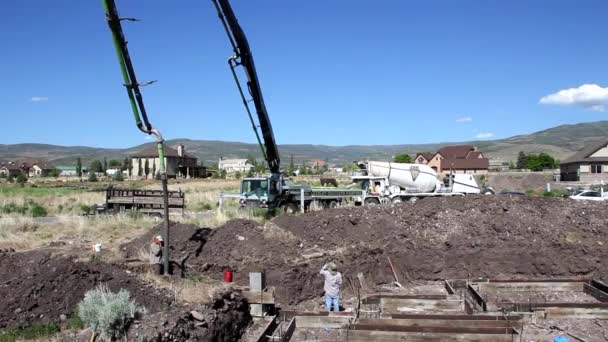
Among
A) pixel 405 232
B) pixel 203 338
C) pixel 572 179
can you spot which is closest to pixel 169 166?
pixel 572 179

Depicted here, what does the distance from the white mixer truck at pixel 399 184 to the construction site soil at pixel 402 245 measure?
7612 millimetres

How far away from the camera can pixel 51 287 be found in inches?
381

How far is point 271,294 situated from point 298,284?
204 cm

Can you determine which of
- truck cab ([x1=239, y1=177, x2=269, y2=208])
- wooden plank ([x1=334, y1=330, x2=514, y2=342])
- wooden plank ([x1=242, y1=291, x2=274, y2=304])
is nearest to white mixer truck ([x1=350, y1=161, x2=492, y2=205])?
truck cab ([x1=239, y1=177, x2=269, y2=208])

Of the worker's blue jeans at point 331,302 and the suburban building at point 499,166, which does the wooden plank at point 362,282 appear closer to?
the worker's blue jeans at point 331,302

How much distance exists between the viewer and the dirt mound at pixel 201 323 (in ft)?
25.4

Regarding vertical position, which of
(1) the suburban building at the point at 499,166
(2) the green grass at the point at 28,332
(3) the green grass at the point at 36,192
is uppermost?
(1) the suburban building at the point at 499,166

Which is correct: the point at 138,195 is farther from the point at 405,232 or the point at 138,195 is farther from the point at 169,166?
the point at 169,166

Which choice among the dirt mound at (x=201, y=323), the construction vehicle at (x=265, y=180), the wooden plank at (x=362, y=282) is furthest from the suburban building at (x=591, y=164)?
the dirt mound at (x=201, y=323)

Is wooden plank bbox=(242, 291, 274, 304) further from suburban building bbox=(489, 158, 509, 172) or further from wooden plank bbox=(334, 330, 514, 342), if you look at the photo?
suburban building bbox=(489, 158, 509, 172)

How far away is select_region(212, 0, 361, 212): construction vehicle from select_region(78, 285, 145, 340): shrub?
9864 mm

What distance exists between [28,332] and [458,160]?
8722cm

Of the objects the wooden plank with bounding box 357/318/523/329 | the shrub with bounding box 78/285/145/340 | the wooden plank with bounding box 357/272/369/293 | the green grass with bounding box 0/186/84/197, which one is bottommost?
the green grass with bounding box 0/186/84/197

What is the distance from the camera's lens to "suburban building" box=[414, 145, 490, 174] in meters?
85.9
